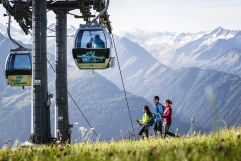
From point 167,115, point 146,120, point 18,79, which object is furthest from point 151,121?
point 18,79

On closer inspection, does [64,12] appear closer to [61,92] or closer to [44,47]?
[61,92]

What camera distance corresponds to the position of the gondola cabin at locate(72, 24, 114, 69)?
60.1ft

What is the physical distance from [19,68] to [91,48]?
5605 millimetres

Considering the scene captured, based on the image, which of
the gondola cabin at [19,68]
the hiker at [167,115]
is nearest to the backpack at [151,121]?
the hiker at [167,115]

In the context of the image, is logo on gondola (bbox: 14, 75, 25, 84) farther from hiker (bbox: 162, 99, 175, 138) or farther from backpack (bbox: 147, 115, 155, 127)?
hiker (bbox: 162, 99, 175, 138)

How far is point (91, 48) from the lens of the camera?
61.0ft

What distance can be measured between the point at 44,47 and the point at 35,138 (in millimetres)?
3342

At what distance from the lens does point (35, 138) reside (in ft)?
59.4

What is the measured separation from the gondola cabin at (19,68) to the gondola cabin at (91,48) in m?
5.01

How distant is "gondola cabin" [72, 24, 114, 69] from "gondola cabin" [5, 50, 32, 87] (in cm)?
501

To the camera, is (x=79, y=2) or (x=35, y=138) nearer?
(x=35, y=138)

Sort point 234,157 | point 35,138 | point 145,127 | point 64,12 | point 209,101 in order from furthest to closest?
point 64,12 < point 145,127 < point 35,138 < point 209,101 < point 234,157

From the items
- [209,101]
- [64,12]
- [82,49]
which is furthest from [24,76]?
[209,101]

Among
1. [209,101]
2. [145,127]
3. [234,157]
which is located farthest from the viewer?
[145,127]
